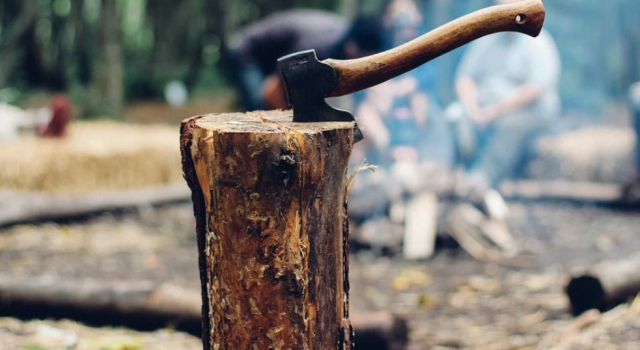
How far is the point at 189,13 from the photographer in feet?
53.9

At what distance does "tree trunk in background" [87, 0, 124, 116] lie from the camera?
10.8 meters

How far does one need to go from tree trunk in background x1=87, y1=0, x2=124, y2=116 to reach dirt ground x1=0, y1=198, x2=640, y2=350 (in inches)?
195

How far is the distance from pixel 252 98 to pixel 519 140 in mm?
2476

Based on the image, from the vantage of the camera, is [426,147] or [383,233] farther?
[426,147]

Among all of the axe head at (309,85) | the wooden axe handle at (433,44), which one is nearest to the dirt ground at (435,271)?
the axe head at (309,85)

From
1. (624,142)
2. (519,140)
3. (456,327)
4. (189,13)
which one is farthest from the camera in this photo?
(189,13)

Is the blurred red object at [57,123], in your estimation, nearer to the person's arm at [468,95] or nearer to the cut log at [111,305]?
the cut log at [111,305]

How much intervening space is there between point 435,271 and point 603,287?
154 centimetres

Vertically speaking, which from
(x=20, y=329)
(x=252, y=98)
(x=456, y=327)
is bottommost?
(x=456, y=327)

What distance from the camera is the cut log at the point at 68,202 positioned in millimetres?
5871

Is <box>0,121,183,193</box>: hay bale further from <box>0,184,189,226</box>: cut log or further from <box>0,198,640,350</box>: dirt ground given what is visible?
<box>0,198,640,350</box>: dirt ground

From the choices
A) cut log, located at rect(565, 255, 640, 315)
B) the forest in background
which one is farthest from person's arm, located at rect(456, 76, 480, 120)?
cut log, located at rect(565, 255, 640, 315)

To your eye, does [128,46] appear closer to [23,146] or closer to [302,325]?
[23,146]

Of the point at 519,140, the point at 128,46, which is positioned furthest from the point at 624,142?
the point at 128,46
